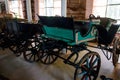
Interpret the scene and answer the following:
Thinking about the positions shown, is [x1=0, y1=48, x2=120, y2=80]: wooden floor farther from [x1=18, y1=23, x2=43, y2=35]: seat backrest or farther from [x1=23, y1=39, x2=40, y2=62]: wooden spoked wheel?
[x1=18, y1=23, x2=43, y2=35]: seat backrest

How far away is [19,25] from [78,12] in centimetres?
384

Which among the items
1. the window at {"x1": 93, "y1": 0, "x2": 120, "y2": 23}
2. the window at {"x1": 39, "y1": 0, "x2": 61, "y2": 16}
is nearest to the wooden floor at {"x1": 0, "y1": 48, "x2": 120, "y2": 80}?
the window at {"x1": 93, "y1": 0, "x2": 120, "y2": 23}

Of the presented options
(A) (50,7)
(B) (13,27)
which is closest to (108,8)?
(A) (50,7)

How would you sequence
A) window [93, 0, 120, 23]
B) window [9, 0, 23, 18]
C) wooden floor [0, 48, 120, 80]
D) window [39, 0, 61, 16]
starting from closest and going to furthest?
wooden floor [0, 48, 120, 80], window [93, 0, 120, 23], window [39, 0, 61, 16], window [9, 0, 23, 18]

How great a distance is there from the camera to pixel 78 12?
6512mm

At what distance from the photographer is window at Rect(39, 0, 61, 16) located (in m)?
8.09

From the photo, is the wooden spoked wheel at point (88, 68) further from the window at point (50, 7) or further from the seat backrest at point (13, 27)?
the window at point (50, 7)

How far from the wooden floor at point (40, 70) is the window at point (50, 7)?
5008mm

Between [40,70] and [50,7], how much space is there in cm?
608

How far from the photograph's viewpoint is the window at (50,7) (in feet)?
26.5

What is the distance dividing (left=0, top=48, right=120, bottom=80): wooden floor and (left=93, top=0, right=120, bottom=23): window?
278cm

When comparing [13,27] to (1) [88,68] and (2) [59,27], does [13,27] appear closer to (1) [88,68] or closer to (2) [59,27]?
(2) [59,27]

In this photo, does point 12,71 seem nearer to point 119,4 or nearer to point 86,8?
point 86,8

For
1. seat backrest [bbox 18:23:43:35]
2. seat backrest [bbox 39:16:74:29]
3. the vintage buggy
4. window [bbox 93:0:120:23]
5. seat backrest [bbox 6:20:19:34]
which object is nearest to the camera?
seat backrest [bbox 39:16:74:29]
